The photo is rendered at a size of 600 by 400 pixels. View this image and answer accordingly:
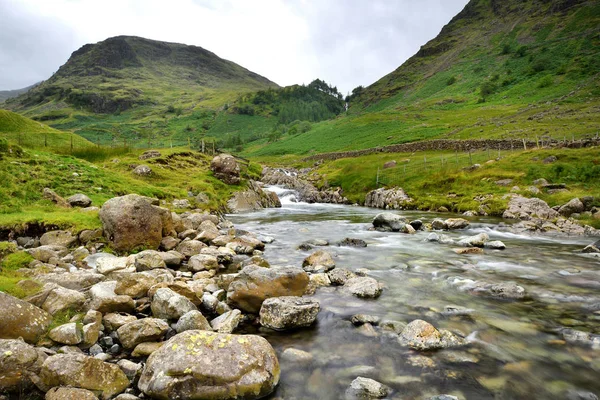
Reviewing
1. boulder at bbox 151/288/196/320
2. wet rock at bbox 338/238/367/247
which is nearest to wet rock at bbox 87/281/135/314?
boulder at bbox 151/288/196/320

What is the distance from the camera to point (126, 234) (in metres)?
15.5

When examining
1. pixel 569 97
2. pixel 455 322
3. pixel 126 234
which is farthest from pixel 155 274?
pixel 569 97

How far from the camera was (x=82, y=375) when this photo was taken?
5.94 metres

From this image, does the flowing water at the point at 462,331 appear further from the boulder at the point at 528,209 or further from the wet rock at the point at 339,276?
the boulder at the point at 528,209

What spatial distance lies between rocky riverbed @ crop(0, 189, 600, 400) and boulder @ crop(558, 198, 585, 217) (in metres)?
13.9

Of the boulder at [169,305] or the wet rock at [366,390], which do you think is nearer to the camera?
the wet rock at [366,390]

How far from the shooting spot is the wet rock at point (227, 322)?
882 cm

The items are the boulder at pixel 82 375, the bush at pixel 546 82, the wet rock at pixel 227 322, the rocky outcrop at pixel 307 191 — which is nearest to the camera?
the boulder at pixel 82 375

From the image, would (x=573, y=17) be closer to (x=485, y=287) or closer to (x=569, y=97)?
(x=569, y=97)

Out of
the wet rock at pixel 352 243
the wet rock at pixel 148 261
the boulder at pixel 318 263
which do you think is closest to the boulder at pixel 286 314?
the boulder at pixel 318 263

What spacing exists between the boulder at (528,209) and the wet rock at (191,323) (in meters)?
31.0

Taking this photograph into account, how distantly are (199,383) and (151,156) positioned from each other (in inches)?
1747

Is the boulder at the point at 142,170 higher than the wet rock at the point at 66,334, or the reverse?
the boulder at the point at 142,170

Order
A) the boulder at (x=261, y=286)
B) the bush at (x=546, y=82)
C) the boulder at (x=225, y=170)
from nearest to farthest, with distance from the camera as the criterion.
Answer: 1. the boulder at (x=261, y=286)
2. the boulder at (x=225, y=170)
3. the bush at (x=546, y=82)
